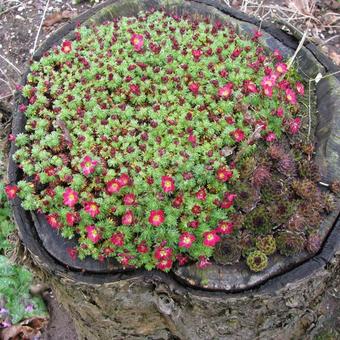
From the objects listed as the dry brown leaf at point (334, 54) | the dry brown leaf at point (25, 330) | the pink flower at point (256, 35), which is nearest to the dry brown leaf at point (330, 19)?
the dry brown leaf at point (334, 54)

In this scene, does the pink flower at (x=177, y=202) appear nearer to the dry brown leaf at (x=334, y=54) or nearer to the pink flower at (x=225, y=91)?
the pink flower at (x=225, y=91)

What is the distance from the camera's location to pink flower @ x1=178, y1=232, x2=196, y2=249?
2441mm

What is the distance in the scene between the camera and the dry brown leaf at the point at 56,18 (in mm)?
5090

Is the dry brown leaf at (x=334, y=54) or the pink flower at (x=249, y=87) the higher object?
the pink flower at (x=249, y=87)

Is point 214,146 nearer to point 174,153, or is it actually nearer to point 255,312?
point 174,153

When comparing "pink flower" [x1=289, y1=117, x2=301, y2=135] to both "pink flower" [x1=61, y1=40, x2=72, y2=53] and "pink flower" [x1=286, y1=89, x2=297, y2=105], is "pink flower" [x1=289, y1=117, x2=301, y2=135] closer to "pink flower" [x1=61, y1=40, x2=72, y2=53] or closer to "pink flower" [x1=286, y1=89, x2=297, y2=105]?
"pink flower" [x1=286, y1=89, x2=297, y2=105]

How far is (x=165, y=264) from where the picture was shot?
2477 millimetres

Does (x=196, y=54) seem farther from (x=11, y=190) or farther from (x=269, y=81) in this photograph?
(x=11, y=190)

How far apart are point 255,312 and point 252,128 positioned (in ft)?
3.38

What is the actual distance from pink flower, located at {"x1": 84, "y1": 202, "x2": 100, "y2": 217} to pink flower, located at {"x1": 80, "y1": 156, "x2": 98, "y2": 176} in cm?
19

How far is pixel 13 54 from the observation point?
5.01 m

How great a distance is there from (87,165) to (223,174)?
2.41 feet

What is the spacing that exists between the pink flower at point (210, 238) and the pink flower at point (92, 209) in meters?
0.57

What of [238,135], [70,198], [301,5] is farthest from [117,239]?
[301,5]
